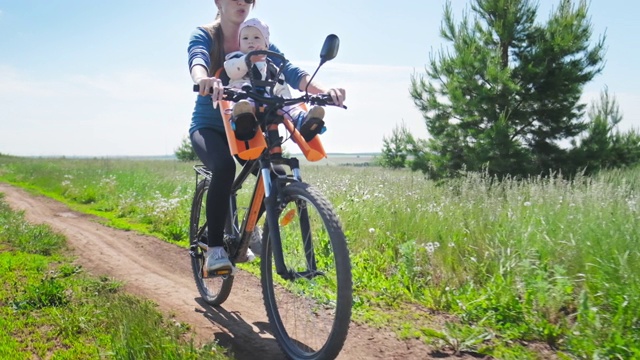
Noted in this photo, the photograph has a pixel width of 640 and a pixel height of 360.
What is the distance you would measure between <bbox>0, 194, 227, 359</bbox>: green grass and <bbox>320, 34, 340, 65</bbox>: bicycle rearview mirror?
1900 mm

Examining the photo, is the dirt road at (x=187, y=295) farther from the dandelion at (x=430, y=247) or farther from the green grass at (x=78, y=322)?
the dandelion at (x=430, y=247)

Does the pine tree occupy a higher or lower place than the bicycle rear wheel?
higher

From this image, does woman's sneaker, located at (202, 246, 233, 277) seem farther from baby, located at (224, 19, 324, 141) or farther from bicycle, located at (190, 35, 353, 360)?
baby, located at (224, 19, 324, 141)

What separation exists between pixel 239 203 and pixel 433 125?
1167 centimetres

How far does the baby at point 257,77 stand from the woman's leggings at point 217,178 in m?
0.47

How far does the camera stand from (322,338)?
10.4ft

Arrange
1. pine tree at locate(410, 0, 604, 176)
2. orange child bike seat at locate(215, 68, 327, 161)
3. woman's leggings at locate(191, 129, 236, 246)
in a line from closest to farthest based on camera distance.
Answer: orange child bike seat at locate(215, 68, 327, 161) → woman's leggings at locate(191, 129, 236, 246) → pine tree at locate(410, 0, 604, 176)

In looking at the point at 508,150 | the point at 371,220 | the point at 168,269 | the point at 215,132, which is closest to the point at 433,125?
the point at 508,150

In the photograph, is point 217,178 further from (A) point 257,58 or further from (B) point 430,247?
(B) point 430,247

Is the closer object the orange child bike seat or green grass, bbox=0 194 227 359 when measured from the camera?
green grass, bbox=0 194 227 359

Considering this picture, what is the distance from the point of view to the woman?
378cm

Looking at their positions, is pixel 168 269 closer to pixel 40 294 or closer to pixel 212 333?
pixel 40 294

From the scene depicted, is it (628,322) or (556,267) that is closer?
(628,322)

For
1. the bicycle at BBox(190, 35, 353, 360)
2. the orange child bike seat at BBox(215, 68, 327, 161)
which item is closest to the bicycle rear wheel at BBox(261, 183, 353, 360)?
the bicycle at BBox(190, 35, 353, 360)
